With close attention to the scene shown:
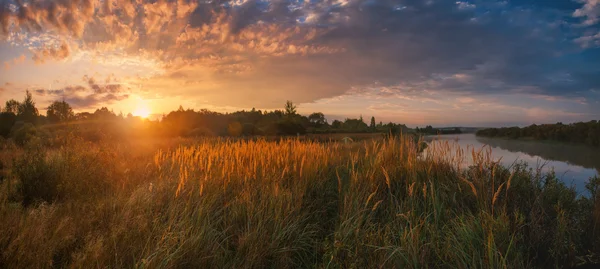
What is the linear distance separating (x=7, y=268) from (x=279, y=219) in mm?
2729

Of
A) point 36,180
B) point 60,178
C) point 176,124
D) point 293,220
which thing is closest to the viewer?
point 293,220

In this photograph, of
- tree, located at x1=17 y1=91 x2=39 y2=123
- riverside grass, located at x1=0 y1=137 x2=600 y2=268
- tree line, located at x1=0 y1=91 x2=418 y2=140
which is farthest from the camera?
tree, located at x1=17 y1=91 x2=39 y2=123

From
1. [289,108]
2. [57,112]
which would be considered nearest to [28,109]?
[57,112]

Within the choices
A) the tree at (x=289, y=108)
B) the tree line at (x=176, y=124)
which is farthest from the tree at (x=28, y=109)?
the tree at (x=289, y=108)

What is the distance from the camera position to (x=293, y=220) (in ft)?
14.3

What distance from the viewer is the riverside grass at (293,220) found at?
319 cm

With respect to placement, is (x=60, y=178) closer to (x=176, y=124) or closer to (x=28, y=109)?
(x=176, y=124)

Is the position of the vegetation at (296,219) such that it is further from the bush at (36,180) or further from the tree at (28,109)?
the tree at (28,109)

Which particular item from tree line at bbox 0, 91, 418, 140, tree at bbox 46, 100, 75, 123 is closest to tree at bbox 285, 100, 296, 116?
tree line at bbox 0, 91, 418, 140

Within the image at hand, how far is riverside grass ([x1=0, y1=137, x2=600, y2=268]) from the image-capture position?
3.19 meters

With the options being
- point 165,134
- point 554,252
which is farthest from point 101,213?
point 165,134

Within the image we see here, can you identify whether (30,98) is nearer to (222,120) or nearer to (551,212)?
(222,120)

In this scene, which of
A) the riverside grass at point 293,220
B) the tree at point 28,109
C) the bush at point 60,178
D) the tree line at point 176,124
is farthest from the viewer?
the tree at point 28,109

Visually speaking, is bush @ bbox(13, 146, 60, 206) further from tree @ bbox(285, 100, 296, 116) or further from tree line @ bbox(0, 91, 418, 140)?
tree @ bbox(285, 100, 296, 116)
